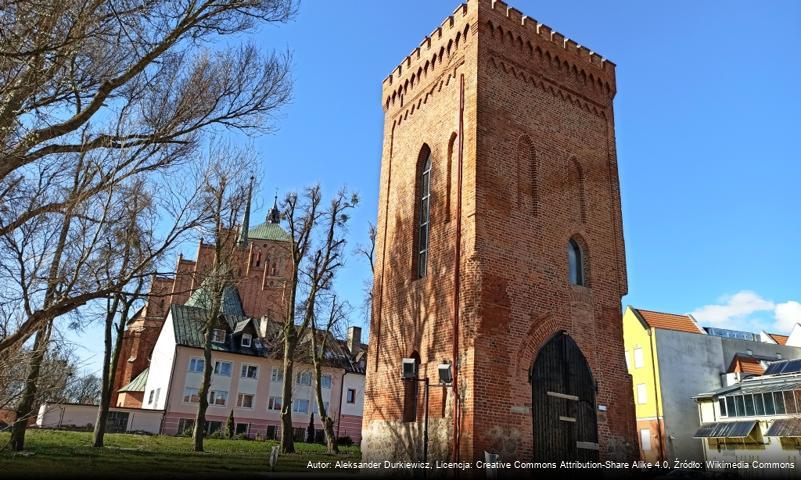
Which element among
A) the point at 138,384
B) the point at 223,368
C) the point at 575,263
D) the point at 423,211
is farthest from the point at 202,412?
the point at 138,384

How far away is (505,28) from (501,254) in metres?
5.96

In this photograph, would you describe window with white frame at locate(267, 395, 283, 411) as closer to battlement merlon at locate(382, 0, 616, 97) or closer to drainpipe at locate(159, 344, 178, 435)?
drainpipe at locate(159, 344, 178, 435)

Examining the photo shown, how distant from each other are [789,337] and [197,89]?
140 feet

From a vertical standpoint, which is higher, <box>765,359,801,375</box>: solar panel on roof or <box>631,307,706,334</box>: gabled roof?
<box>631,307,706,334</box>: gabled roof

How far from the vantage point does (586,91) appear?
16016mm

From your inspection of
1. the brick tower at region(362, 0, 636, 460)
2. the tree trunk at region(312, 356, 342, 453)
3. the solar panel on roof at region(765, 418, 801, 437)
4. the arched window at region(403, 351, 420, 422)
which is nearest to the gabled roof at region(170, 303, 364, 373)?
the tree trunk at region(312, 356, 342, 453)

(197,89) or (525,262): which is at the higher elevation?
(197,89)

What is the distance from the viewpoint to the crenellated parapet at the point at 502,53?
14.3m

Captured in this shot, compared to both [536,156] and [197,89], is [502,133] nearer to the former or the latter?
[536,156]

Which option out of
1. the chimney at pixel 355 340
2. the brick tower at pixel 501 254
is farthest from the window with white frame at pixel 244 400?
the brick tower at pixel 501 254

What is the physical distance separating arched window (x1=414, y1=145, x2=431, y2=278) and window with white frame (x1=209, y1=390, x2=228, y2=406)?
2555 centimetres

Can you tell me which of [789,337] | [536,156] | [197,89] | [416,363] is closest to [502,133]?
[536,156]

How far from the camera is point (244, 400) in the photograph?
36625 millimetres

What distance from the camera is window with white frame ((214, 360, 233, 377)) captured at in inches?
1429
